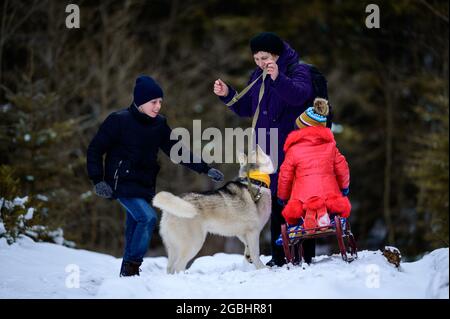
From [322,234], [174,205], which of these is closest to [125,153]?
[174,205]

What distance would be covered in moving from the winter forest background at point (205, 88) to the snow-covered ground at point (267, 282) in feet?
7.82

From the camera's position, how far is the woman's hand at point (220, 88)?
6.06 meters

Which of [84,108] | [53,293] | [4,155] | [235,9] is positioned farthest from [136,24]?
[53,293]

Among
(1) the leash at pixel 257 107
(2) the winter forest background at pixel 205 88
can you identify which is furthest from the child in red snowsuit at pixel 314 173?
(2) the winter forest background at pixel 205 88

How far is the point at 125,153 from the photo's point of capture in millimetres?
5703

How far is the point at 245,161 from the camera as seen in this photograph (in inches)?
249

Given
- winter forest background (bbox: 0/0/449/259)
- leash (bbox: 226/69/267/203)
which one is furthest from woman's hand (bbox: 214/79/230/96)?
Result: winter forest background (bbox: 0/0/449/259)

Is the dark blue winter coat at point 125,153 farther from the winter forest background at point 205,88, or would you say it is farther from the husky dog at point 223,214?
the winter forest background at point 205,88

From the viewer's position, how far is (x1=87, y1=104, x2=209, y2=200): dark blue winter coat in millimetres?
5652

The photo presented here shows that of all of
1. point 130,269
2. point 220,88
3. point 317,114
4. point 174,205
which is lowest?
point 130,269

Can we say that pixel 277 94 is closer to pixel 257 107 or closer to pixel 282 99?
pixel 282 99

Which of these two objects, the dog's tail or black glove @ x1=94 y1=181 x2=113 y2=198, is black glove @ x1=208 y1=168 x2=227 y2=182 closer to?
the dog's tail

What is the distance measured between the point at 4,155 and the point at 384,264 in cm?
719

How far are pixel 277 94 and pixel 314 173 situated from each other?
87 cm
